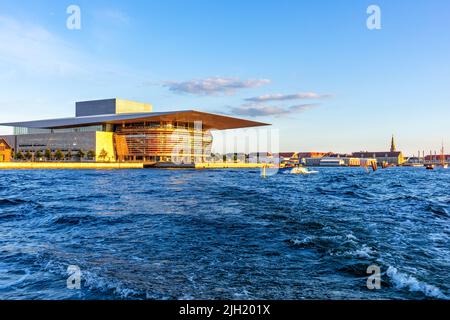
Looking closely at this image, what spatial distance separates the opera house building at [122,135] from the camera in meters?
107

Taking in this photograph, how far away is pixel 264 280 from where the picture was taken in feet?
19.1

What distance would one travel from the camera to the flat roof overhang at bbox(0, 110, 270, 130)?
4026 inches

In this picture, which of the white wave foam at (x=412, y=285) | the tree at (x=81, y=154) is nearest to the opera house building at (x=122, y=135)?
the tree at (x=81, y=154)

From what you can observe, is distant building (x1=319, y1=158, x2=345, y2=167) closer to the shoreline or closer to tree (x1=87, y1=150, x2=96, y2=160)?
the shoreline

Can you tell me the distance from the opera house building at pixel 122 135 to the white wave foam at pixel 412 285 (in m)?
97.3

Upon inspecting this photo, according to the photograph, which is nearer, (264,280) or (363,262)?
(264,280)

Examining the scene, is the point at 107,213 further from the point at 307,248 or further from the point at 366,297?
the point at 366,297

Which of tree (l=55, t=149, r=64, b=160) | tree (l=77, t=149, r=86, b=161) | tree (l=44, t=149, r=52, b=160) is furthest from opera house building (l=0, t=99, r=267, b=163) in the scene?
tree (l=55, t=149, r=64, b=160)

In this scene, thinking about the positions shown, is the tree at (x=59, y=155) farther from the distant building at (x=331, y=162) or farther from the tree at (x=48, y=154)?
the distant building at (x=331, y=162)

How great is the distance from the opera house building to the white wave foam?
319ft

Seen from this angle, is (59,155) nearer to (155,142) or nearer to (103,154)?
(103,154)

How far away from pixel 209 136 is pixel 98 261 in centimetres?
12100

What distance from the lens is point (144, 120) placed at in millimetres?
108062
